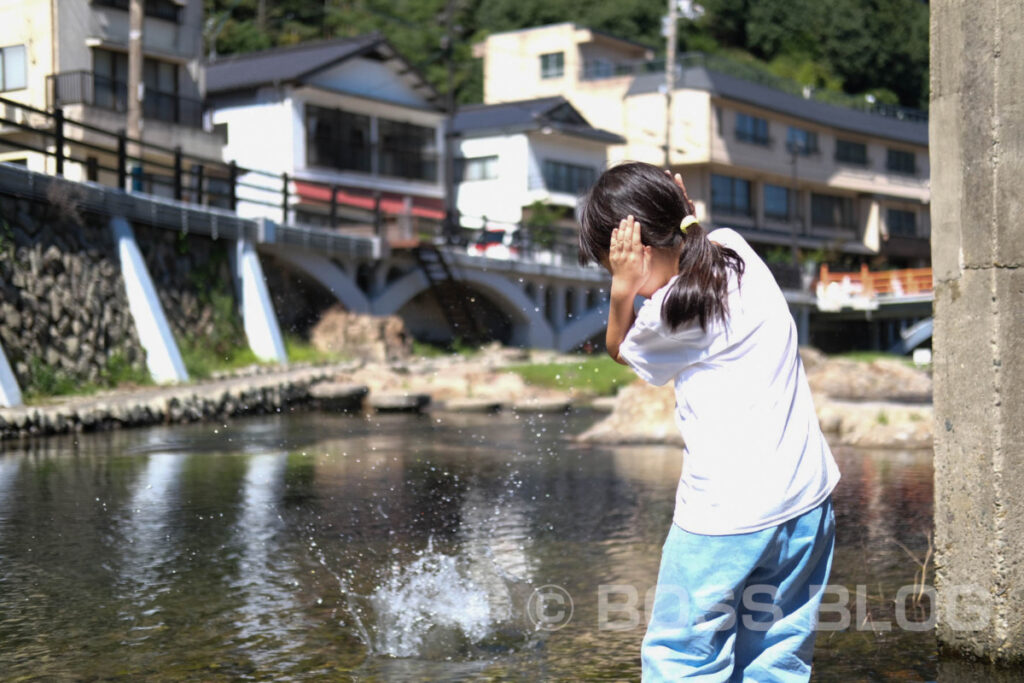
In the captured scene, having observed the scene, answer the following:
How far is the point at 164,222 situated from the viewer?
72.5 feet

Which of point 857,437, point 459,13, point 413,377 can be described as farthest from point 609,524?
point 459,13

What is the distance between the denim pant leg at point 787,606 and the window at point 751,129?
51698mm

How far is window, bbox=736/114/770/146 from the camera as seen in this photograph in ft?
174

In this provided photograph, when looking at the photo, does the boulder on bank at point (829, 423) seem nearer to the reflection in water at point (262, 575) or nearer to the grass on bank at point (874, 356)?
the reflection in water at point (262, 575)

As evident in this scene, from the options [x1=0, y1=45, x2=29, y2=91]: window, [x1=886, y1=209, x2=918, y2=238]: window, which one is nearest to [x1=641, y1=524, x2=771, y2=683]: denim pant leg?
[x1=0, y1=45, x2=29, y2=91]: window

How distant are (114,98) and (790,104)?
33.4 metres

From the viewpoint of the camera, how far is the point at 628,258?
9.05 ft

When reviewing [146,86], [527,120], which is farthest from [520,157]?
[146,86]

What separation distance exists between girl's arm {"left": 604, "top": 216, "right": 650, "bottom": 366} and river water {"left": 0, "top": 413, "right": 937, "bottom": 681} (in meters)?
2.63

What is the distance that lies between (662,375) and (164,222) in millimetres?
20649

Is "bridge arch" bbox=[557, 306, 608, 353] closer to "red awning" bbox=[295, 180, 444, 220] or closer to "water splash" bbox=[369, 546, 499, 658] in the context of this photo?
"red awning" bbox=[295, 180, 444, 220]

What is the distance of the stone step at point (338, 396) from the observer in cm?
2161

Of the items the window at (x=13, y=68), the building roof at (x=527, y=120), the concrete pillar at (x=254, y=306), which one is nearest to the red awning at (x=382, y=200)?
the building roof at (x=527, y=120)

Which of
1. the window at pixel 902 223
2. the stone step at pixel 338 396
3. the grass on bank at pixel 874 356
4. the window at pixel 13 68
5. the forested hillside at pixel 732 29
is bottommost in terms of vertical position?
the stone step at pixel 338 396
